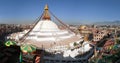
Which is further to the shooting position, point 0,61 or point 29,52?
point 29,52

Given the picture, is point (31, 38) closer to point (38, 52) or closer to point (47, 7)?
point (47, 7)

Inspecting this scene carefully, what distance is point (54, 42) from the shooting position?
17.9 metres

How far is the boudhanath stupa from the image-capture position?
50.3 ft

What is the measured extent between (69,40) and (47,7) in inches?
215

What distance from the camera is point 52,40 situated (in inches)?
732

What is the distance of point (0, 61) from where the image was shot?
492 centimetres

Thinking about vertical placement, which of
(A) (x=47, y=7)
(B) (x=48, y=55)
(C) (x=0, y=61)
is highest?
(A) (x=47, y=7)

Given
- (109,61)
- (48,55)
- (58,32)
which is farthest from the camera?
(58,32)

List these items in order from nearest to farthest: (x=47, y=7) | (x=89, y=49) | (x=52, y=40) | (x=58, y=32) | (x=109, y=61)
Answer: (x=109, y=61), (x=89, y=49), (x=52, y=40), (x=58, y=32), (x=47, y=7)

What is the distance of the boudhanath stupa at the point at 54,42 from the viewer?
1533 cm

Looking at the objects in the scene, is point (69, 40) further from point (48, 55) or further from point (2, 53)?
point (2, 53)

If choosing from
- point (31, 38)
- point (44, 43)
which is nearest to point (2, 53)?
point (44, 43)

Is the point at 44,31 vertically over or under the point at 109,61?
over

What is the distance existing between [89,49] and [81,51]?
5.30 feet
